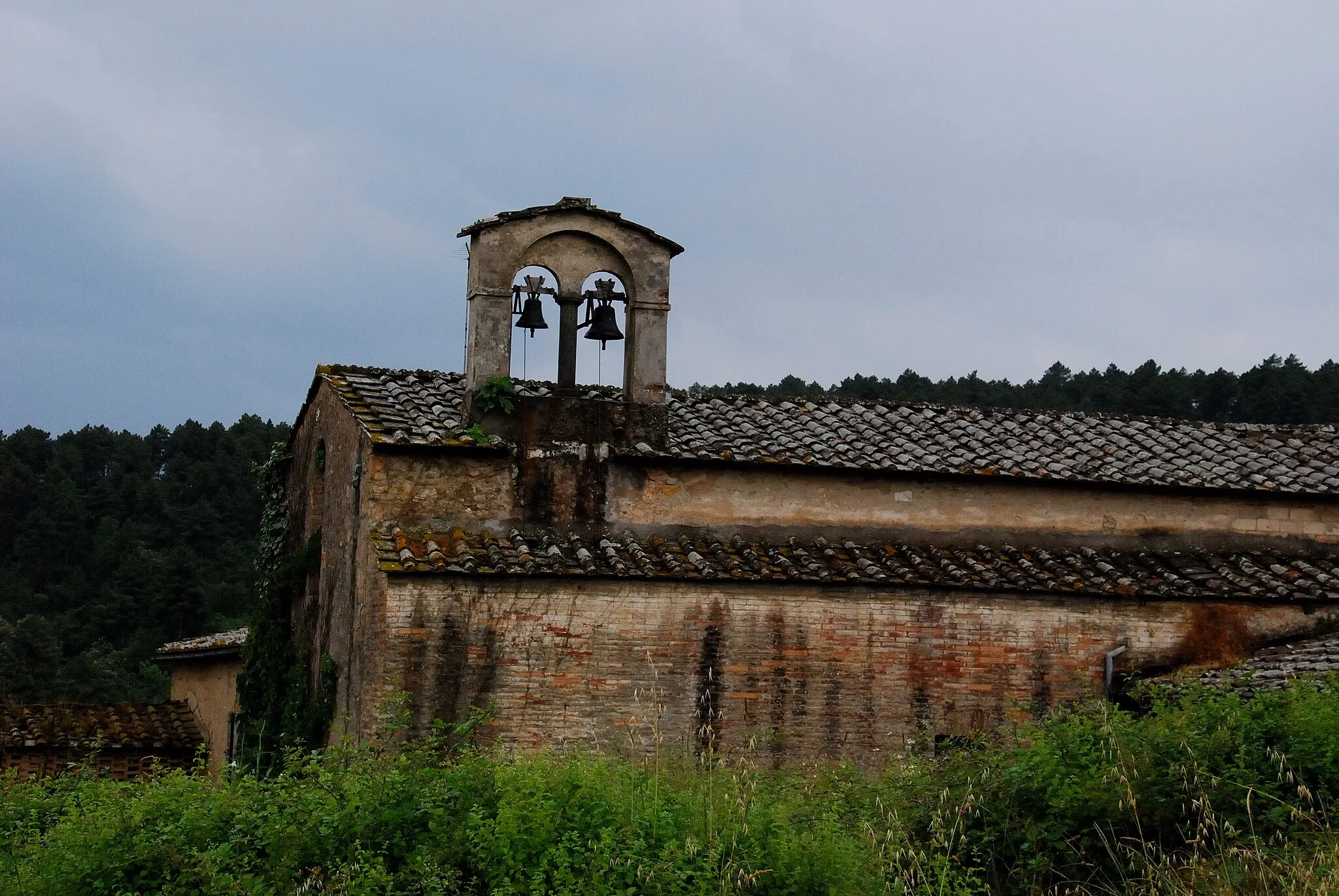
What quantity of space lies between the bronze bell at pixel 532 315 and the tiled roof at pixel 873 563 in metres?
2.25

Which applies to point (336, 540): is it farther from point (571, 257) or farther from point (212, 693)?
point (212, 693)

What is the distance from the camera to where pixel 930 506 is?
15242mm

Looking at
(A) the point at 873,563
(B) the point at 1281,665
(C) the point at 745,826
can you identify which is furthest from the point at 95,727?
(B) the point at 1281,665

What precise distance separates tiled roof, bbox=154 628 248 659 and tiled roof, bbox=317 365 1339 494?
6659 millimetres

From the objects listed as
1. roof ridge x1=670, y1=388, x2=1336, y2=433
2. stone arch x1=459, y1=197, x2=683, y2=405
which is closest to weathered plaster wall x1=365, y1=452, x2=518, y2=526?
stone arch x1=459, y1=197, x2=683, y2=405

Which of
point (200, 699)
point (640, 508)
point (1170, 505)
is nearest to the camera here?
point (640, 508)

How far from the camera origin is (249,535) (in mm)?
53344

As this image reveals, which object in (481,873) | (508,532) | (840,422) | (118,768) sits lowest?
(118,768)

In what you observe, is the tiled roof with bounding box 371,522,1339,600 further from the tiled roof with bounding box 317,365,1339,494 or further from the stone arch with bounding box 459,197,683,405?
the stone arch with bounding box 459,197,683,405

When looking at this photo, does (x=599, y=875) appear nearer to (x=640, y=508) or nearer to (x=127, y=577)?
(x=640, y=508)

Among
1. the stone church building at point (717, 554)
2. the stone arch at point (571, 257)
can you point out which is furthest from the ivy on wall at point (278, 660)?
the stone arch at point (571, 257)

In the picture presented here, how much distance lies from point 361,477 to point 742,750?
14.7 feet

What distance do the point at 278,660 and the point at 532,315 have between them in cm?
541

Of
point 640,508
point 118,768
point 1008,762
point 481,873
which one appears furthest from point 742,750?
point 118,768
